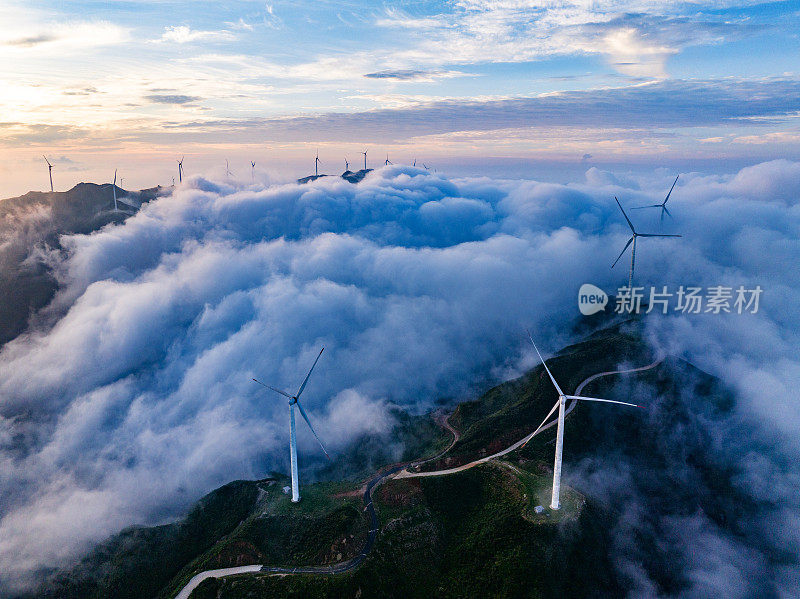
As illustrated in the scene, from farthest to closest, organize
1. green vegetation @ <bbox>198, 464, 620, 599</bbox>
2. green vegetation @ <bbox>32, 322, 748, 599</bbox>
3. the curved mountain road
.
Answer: the curved mountain road → green vegetation @ <bbox>32, 322, 748, 599</bbox> → green vegetation @ <bbox>198, 464, 620, 599</bbox>

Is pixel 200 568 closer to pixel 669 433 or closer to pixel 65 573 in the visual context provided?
pixel 65 573

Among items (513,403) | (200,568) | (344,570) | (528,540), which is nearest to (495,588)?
(528,540)

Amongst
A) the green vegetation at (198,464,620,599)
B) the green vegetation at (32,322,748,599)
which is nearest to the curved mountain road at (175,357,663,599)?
the green vegetation at (32,322,748,599)

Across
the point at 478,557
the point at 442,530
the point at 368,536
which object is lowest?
the point at 368,536

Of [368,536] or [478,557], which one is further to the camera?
[368,536]

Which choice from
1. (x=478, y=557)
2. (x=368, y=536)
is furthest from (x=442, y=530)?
(x=368, y=536)

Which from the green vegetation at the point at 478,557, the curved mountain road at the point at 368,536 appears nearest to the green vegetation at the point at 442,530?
the green vegetation at the point at 478,557

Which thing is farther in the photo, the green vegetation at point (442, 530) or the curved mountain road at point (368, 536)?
the curved mountain road at point (368, 536)

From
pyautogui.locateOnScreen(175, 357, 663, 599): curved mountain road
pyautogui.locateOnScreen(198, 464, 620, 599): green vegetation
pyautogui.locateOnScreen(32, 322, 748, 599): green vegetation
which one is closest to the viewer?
pyautogui.locateOnScreen(198, 464, 620, 599): green vegetation

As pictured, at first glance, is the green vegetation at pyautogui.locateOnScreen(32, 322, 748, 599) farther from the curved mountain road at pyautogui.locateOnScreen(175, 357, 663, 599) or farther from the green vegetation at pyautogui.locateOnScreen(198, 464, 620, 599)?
the curved mountain road at pyautogui.locateOnScreen(175, 357, 663, 599)

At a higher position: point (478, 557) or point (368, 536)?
point (478, 557)

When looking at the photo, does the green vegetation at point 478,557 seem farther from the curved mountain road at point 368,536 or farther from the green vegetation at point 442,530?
the curved mountain road at point 368,536

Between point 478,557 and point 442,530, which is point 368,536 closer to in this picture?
point 442,530
